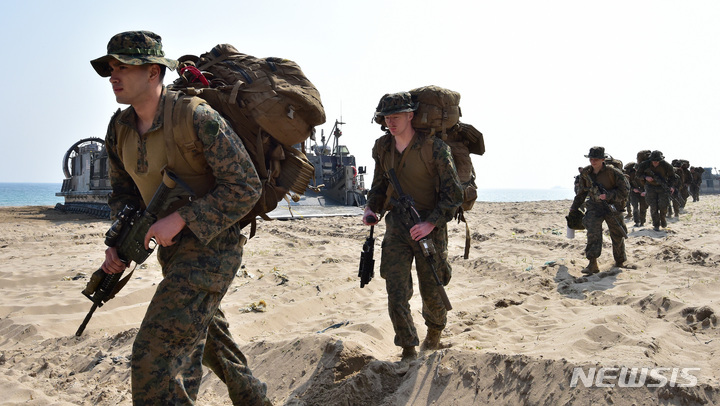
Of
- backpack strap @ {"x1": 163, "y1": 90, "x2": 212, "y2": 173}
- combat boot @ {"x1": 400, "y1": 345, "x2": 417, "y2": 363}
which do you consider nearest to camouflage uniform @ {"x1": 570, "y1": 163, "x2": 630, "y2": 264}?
combat boot @ {"x1": 400, "y1": 345, "x2": 417, "y2": 363}

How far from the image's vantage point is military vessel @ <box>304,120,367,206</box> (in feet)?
79.0

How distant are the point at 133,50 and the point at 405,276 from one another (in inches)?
106

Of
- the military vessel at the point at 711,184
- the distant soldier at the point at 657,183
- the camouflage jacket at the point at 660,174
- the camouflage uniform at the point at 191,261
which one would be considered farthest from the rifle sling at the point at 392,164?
the military vessel at the point at 711,184

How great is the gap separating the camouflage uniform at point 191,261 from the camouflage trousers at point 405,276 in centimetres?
179

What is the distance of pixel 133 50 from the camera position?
2.58 metres

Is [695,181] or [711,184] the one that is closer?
[695,181]

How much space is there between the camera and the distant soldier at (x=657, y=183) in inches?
523

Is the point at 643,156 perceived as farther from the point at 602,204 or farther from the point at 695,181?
the point at 695,181

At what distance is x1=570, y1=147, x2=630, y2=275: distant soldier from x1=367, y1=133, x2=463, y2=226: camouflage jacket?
485 cm

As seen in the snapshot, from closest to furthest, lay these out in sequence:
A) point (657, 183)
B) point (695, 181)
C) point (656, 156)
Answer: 1. point (657, 183)
2. point (656, 156)
3. point (695, 181)

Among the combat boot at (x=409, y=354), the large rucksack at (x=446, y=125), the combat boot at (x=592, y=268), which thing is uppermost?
the large rucksack at (x=446, y=125)

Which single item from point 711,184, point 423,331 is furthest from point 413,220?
point 711,184

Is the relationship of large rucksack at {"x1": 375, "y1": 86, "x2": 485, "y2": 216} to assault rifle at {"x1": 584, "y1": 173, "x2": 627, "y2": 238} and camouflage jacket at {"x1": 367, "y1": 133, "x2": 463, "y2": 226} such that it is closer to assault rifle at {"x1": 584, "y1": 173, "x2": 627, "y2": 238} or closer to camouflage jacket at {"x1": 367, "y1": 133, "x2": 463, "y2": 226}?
camouflage jacket at {"x1": 367, "y1": 133, "x2": 463, "y2": 226}

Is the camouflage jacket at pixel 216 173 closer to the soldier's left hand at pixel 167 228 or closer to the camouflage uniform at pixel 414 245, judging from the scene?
the soldier's left hand at pixel 167 228
